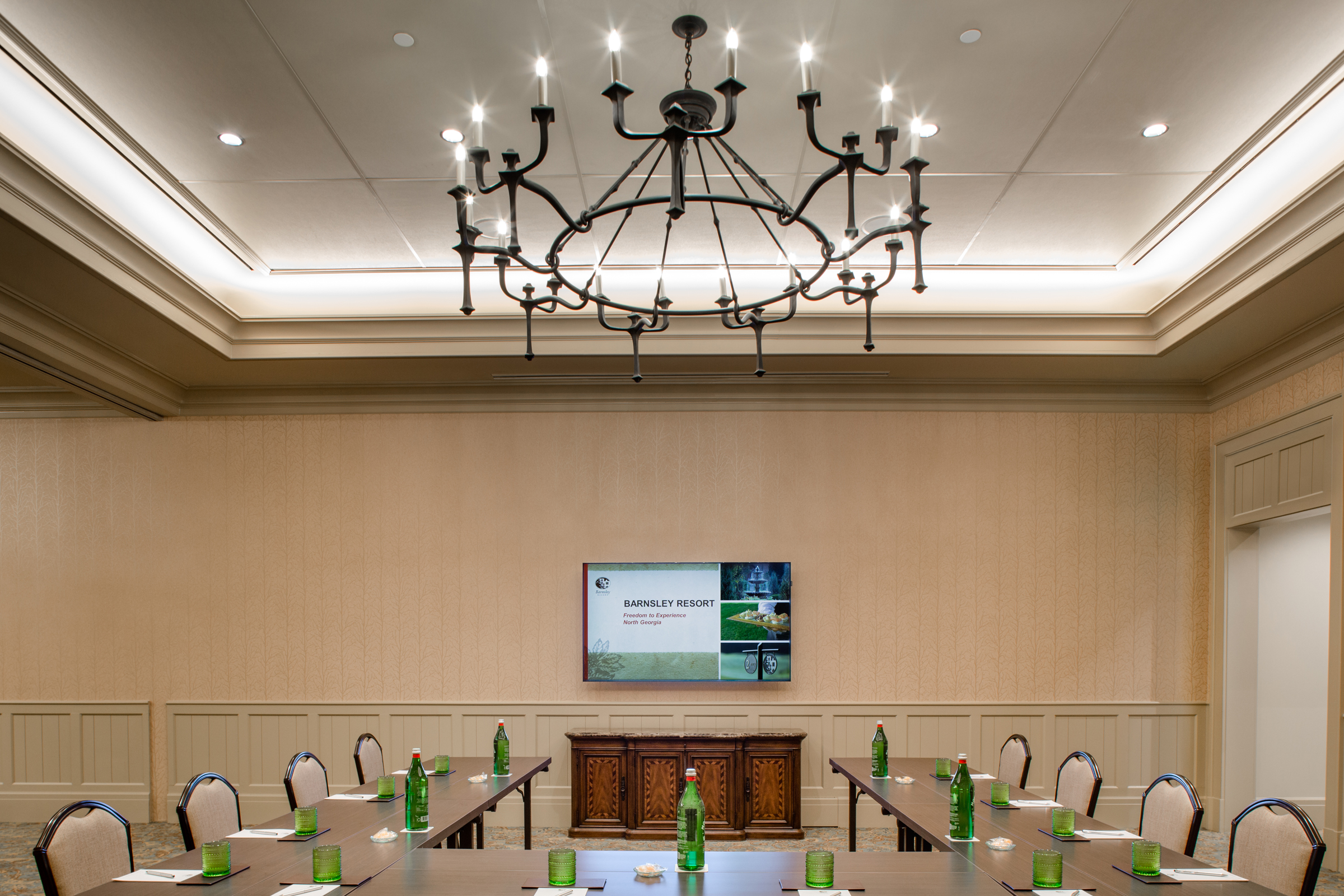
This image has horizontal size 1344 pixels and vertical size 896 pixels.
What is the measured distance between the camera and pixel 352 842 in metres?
3.26

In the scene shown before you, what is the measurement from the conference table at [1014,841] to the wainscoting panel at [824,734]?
1.60 m

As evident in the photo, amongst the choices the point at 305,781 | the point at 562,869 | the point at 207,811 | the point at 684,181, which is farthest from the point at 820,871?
the point at 305,781

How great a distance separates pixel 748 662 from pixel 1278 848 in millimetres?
3726

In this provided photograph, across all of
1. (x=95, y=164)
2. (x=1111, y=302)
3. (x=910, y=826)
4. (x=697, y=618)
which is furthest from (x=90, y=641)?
(x=1111, y=302)

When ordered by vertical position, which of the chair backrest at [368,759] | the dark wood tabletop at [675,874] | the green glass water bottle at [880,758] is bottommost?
the chair backrest at [368,759]

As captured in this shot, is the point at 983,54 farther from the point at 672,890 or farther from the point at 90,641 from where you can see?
the point at 90,641

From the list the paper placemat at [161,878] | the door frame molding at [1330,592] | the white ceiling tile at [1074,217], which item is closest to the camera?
the paper placemat at [161,878]

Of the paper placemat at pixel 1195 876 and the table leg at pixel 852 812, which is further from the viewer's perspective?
the table leg at pixel 852 812

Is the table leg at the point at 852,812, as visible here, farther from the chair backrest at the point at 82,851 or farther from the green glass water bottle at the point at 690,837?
the chair backrest at the point at 82,851

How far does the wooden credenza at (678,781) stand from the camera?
232 inches

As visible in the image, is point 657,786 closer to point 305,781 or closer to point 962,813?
point 305,781

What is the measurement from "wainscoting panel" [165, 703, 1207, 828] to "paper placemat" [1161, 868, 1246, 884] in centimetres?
354

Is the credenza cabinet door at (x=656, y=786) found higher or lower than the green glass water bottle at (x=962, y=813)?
lower

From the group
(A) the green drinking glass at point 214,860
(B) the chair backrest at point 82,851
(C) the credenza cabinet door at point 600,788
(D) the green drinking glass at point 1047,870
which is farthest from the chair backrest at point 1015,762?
(B) the chair backrest at point 82,851
